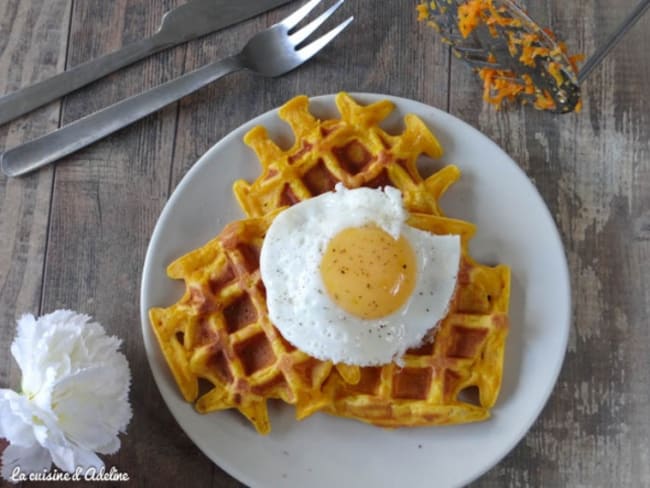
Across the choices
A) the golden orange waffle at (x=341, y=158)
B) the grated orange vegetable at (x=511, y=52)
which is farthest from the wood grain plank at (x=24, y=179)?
the grated orange vegetable at (x=511, y=52)

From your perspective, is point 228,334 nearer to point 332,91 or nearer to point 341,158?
point 341,158

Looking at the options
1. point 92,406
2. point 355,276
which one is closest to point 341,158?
point 355,276

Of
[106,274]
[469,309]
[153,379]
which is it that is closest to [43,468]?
[153,379]

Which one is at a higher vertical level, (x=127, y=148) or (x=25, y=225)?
(x=127, y=148)

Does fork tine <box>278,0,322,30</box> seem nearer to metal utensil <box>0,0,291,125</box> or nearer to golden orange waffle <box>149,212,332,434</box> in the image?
metal utensil <box>0,0,291,125</box>

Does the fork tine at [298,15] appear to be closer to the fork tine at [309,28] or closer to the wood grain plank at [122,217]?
the fork tine at [309,28]

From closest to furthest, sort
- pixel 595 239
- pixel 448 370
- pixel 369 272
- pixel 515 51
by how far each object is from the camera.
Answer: pixel 369 272 < pixel 448 370 < pixel 515 51 < pixel 595 239

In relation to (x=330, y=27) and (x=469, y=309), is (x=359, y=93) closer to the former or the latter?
(x=330, y=27)
